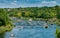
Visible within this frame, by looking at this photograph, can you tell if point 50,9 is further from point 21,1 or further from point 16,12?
point 21,1

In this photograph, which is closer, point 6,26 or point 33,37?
point 33,37

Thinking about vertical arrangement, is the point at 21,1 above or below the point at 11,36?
above

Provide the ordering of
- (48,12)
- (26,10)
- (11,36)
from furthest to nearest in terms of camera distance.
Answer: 1. (48,12)
2. (26,10)
3. (11,36)

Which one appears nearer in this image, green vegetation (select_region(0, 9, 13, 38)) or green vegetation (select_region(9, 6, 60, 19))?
green vegetation (select_region(0, 9, 13, 38))

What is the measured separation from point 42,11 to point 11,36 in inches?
193

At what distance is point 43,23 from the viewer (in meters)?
13.7

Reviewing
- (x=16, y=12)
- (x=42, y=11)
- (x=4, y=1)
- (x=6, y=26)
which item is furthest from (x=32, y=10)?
(x=4, y=1)

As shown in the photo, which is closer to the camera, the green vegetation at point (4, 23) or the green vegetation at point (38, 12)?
the green vegetation at point (4, 23)

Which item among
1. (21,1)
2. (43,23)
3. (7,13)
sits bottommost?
(43,23)

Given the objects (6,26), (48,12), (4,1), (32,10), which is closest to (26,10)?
(32,10)

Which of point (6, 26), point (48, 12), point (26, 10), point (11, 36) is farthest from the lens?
point (48, 12)

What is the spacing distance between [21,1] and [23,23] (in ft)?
12.9

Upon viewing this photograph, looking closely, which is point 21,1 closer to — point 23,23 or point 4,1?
point 4,1

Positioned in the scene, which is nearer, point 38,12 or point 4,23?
point 4,23
